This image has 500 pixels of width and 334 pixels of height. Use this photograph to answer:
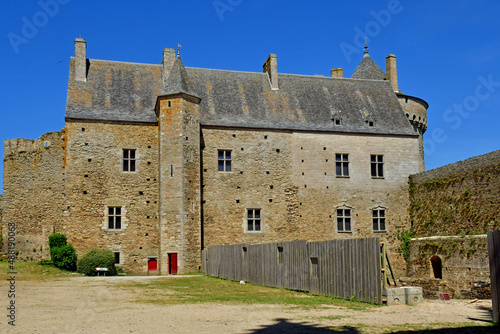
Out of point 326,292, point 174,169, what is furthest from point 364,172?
point 326,292

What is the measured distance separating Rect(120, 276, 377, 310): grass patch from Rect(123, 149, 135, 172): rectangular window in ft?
34.1

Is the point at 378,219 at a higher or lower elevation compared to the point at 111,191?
lower

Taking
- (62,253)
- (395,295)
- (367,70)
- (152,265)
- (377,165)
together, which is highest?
(367,70)

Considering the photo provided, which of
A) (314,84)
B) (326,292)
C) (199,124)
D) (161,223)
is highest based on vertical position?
(314,84)

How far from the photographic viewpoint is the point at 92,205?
90.3 feet

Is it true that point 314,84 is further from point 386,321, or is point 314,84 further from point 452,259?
point 386,321

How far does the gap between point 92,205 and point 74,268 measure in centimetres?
338

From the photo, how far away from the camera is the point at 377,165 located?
32062mm

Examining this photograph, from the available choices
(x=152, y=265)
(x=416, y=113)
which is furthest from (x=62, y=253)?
(x=416, y=113)

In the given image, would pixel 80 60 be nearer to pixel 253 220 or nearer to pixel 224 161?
pixel 224 161

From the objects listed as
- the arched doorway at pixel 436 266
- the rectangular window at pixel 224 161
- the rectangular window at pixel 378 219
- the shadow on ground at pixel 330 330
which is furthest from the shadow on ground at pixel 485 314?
the rectangular window at pixel 378 219

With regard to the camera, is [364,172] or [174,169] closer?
A: [174,169]

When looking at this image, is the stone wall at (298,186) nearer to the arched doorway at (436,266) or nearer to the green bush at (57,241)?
the arched doorway at (436,266)

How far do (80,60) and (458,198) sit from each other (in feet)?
73.1
